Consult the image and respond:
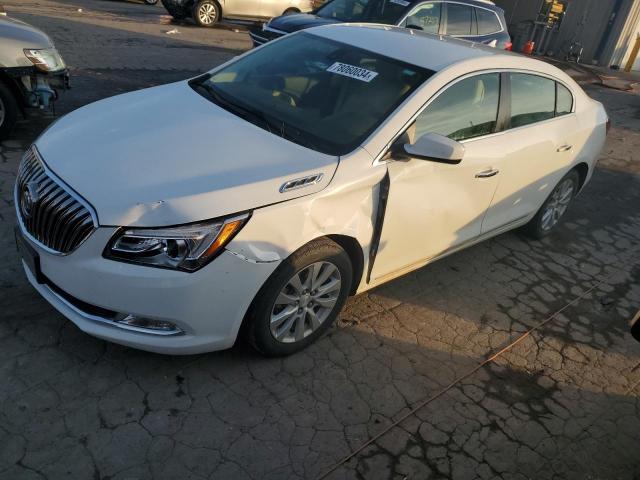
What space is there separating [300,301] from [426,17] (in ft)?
23.8

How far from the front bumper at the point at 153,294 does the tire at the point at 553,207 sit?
10.8ft

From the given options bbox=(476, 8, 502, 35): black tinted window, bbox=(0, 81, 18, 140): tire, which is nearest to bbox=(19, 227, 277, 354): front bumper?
bbox=(0, 81, 18, 140): tire

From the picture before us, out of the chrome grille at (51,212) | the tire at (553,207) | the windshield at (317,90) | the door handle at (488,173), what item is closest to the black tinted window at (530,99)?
the door handle at (488,173)

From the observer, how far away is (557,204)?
17.6ft

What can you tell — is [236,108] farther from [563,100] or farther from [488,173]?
[563,100]

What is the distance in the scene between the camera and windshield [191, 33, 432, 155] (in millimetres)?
3352

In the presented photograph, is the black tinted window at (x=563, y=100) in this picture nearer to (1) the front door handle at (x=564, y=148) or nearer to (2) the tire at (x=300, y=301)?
(1) the front door handle at (x=564, y=148)

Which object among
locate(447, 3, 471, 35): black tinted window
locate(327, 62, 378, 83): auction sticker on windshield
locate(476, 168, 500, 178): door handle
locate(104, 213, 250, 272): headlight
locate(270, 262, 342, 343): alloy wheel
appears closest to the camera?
locate(104, 213, 250, 272): headlight

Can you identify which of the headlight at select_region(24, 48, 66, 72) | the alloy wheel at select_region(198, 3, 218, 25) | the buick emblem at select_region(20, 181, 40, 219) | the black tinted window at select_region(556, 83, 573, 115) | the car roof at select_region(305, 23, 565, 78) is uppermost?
the car roof at select_region(305, 23, 565, 78)

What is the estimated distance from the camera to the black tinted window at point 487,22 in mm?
9805

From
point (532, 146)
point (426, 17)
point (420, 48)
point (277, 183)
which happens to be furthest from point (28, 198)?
point (426, 17)

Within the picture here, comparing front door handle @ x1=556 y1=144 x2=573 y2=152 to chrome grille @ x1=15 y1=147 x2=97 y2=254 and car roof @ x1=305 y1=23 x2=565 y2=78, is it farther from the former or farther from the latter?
chrome grille @ x1=15 y1=147 x2=97 y2=254

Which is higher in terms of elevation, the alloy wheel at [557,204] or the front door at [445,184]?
the front door at [445,184]

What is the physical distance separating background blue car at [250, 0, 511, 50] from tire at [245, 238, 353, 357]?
6.27 meters
